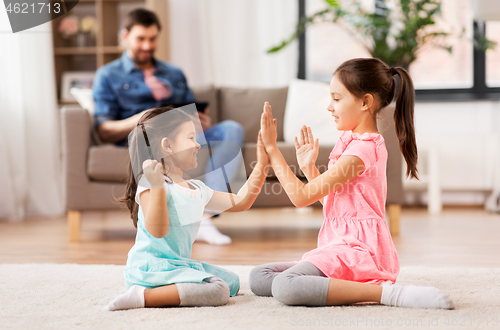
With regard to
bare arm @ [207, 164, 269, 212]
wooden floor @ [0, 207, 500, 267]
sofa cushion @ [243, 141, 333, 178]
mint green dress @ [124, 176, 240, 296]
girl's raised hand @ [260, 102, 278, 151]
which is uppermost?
girl's raised hand @ [260, 102, 278, 151]

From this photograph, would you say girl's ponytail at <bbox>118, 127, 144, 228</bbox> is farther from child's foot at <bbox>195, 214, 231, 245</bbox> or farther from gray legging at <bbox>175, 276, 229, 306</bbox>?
child's foot at <bbox>195, 214, 231, 245</bbox>

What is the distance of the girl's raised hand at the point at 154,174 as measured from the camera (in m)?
0.93

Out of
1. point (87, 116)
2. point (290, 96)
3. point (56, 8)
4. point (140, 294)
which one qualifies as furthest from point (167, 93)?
point (56, 8)

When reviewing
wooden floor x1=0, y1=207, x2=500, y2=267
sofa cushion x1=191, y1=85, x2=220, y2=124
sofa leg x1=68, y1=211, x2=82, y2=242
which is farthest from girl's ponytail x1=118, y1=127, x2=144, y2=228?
sofa cushion x1=191, y1=85, x2=220, y2=124

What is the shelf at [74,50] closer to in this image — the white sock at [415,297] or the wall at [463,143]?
the wall at [463,143]

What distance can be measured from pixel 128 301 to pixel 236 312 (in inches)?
8.5

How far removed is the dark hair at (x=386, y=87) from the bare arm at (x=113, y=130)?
43.8 inches

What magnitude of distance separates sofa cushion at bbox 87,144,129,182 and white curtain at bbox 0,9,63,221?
3.17ft

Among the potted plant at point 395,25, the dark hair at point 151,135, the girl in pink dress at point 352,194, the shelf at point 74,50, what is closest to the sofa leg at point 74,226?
the dark hair at point 151,135

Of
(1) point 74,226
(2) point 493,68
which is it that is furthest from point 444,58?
(1) point 74,226

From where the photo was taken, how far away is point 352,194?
3.37 ft

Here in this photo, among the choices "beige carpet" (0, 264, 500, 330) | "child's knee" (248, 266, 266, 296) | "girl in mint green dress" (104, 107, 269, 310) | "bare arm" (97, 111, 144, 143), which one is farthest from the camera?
"bare arm" (97, 111, 144, 143)

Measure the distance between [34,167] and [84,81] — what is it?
0.66 m

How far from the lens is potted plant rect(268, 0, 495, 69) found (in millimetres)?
2727
